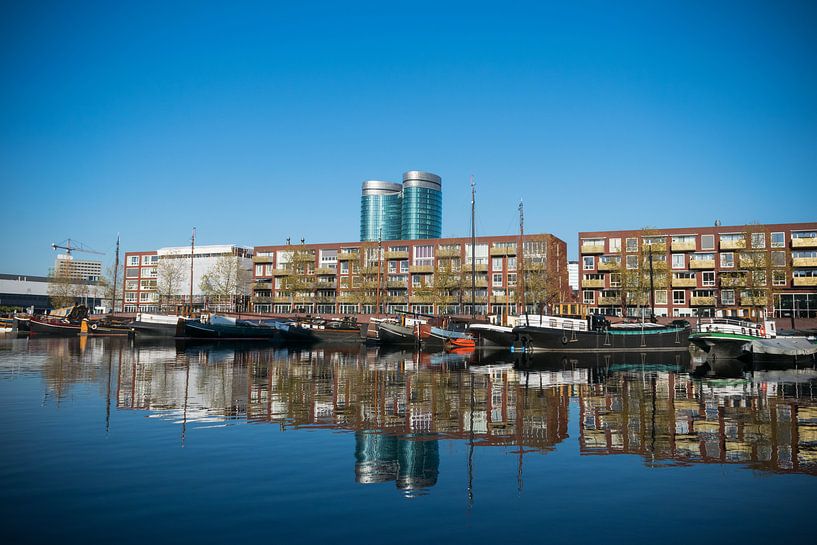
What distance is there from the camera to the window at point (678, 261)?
106 meters

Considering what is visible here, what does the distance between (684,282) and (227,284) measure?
302ft

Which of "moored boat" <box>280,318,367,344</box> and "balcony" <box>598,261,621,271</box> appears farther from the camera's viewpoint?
"balcony" <box>598,261,621,271</box>

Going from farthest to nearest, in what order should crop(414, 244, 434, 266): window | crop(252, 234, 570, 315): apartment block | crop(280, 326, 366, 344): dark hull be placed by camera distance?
1. crop(414, 244, 434, 266): window
2. crop(252, 234, 570, 315): apartment block
3. crop(280, 326, 366, 344): dark hull

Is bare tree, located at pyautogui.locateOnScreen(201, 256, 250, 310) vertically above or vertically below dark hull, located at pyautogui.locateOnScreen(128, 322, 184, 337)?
above

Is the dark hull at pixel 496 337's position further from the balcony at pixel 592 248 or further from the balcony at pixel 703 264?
the balcony at pixel 703 264

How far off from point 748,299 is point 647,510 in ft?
301

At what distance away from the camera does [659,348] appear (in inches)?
2579

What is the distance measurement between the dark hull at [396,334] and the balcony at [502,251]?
130 feet

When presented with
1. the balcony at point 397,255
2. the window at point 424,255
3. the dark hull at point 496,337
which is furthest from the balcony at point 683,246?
the dark hull at point 496,337

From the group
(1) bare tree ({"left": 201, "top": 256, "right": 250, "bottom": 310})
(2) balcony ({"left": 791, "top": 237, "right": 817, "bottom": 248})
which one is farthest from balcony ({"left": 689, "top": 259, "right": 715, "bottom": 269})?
(1) bare tree ({"left": 201, "top": 256, "right": 250, "bottom": 310})

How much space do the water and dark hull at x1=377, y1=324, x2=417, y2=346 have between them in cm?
5494

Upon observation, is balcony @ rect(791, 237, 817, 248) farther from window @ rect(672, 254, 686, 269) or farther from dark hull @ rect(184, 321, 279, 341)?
dark hull @ rect(184, 321, 279, 341)

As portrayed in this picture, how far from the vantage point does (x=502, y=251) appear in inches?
4611

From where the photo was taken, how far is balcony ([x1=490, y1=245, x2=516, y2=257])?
11644 centimetres
